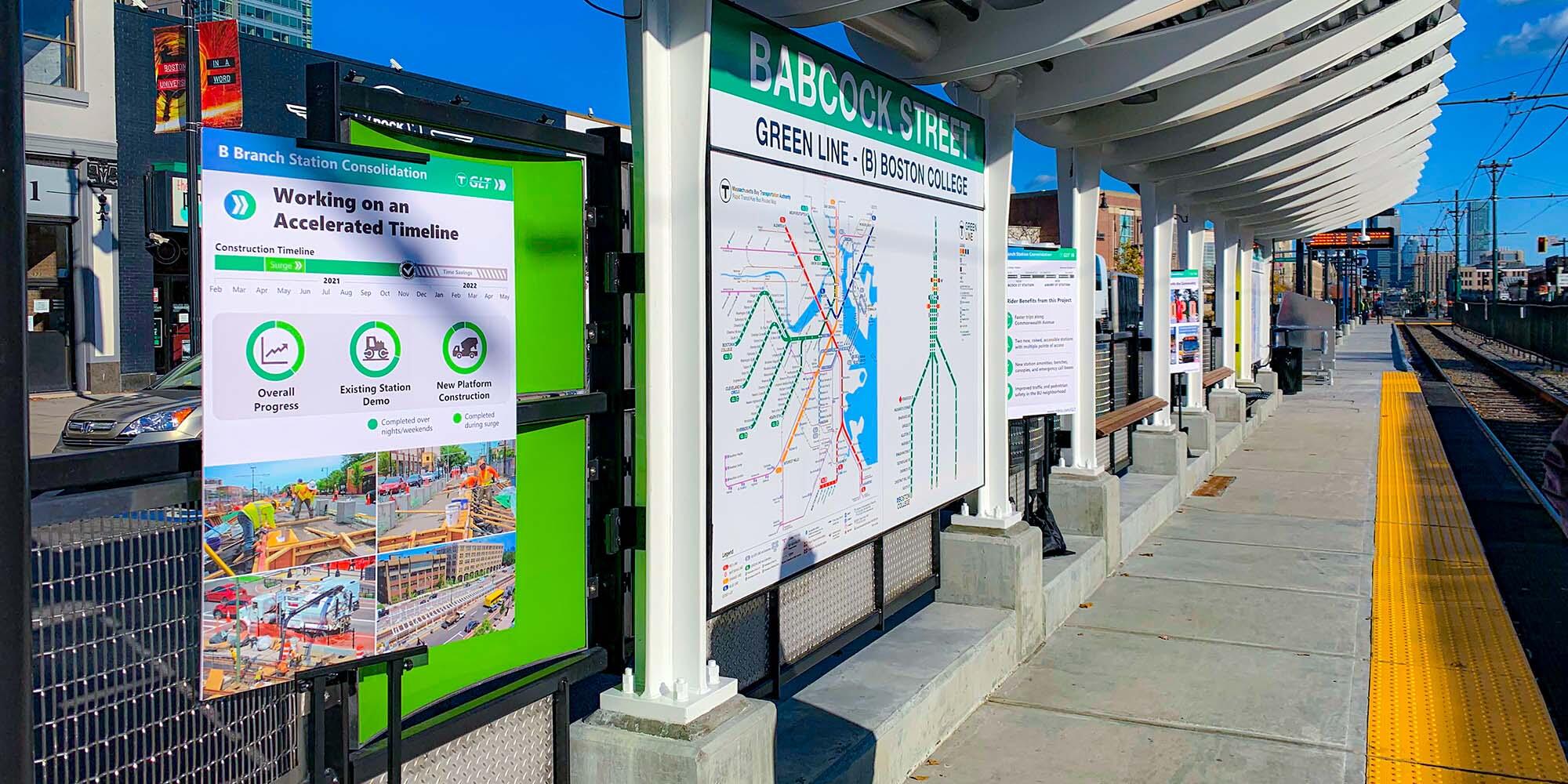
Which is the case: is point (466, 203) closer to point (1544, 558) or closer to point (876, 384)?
point (876, 384)

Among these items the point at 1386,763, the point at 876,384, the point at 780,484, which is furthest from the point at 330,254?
the point at 1386,763

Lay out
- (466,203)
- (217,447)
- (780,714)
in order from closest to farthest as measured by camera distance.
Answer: (217,447)
(466,203)
(780,714)

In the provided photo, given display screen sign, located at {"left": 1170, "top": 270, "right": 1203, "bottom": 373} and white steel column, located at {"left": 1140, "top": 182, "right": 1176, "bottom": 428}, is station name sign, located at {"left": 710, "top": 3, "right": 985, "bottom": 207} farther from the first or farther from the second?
display screen sign, located at {"left": 1170, "top": 270, "right": 1203, "bottom": 373}

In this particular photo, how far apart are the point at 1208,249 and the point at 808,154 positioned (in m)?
65.9

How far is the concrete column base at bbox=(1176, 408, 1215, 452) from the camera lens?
13.7 metres

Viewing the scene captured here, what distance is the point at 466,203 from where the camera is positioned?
3182 mm

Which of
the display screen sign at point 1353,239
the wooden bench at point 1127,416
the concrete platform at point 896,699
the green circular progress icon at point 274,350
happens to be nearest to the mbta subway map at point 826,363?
the concrete platform at point 896,699

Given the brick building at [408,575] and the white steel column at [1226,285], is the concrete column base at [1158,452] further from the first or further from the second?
the brick building at [408,575]

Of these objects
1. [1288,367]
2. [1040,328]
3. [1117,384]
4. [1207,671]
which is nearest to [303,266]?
[1207,671]

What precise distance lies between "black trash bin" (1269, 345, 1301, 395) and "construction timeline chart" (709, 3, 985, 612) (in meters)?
20.3

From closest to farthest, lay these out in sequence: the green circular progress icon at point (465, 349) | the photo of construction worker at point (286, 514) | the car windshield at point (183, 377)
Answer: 1. the photo of construction worker at point (286, 514)
2. the green circular progress icon at point (465, 349)
3. the car windshield at point (183, 377)

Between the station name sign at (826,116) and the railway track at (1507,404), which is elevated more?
the station name sign at (826,116)

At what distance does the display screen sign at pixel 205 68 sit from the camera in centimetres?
2181

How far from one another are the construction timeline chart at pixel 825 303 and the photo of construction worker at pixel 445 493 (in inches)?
33.3
